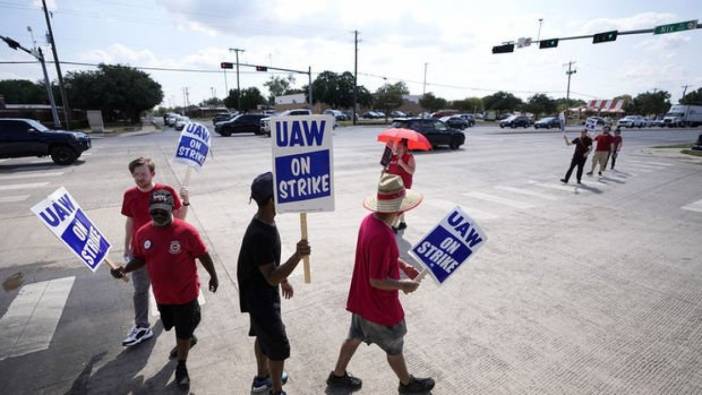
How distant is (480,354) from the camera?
11.4 ft

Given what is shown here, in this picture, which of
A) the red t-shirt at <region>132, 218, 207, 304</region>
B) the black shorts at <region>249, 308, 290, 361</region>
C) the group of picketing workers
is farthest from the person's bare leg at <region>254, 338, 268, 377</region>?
the red t-shirt at <region>132, 218, 207, 304</region>

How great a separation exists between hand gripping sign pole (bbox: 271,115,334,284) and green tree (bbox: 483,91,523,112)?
79.3 metres

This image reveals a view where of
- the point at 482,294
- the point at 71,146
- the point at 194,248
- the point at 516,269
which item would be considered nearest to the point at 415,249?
the point at 194,248

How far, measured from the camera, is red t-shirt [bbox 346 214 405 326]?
8.00 ft

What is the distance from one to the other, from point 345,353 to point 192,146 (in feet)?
10.5

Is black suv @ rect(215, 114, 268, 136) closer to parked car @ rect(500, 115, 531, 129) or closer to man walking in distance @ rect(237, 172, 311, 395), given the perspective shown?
man walking in distance @ rect(237, 172, 311, 395)

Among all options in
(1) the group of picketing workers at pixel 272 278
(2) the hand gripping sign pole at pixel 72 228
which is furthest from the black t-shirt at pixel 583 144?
(2) the hand gripping sign pole at pixel 72 228

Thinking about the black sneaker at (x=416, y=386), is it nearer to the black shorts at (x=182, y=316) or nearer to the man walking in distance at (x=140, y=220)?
the black shorts at (x=182, y=316)

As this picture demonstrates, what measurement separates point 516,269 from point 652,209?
584 cm

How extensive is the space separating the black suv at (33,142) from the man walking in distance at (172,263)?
1462 centimetres

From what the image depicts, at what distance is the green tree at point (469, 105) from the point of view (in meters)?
84.7

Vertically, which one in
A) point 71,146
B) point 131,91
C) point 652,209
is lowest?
point 652,209

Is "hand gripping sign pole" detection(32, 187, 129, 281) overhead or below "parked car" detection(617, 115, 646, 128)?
overhead

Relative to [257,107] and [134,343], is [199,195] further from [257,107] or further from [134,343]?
[257,107]
